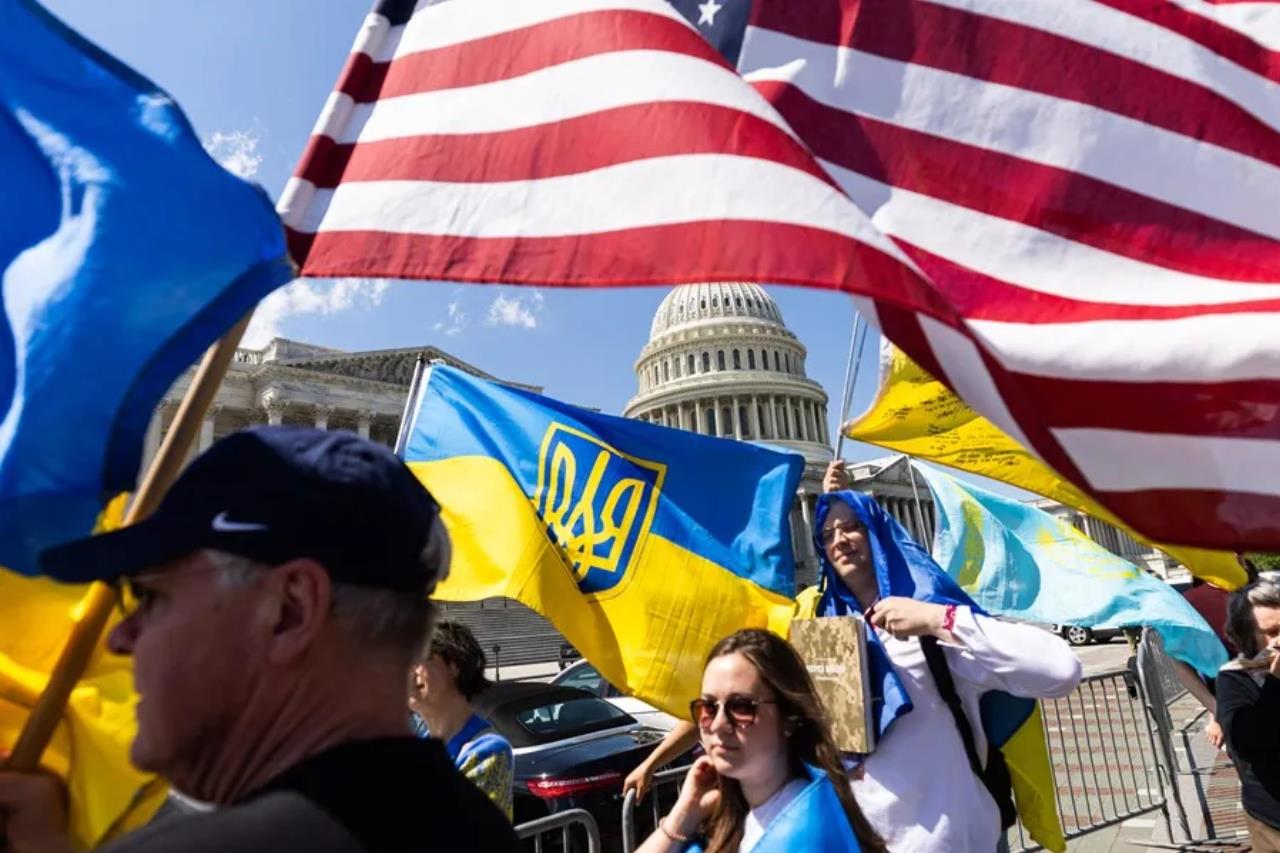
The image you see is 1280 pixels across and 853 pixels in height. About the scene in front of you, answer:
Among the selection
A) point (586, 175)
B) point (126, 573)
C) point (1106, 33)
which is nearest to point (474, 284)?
point (586, 175)

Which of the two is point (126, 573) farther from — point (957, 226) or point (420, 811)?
point (957, 226)

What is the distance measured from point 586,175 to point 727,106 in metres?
0.33

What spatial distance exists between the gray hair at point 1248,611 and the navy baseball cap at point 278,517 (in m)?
4.01

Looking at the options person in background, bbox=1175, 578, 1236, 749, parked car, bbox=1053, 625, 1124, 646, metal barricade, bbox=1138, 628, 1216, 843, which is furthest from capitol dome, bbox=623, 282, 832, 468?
person in background, bbox=1175, 578, 1236, 749

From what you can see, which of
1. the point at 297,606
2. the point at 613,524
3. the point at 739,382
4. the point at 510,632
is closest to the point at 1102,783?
the point at 613,524

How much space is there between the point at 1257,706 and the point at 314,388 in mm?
47390

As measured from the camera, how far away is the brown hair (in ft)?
6.58

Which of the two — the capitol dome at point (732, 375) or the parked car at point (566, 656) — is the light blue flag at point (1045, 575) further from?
the capitol dome at point (732, 375)

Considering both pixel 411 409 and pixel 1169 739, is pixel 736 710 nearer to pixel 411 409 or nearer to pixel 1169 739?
pixel 411 409

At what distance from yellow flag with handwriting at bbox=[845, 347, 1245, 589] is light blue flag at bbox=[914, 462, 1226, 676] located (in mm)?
2333

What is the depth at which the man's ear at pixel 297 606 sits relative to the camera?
3.40 ft

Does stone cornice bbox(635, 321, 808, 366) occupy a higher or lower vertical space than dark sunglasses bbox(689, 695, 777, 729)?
higher

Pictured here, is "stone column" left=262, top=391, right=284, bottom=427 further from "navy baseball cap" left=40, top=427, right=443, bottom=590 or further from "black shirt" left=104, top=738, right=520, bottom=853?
"black shirt" left=104, top=738, right=520, bottom=853

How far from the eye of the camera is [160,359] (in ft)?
4.76
